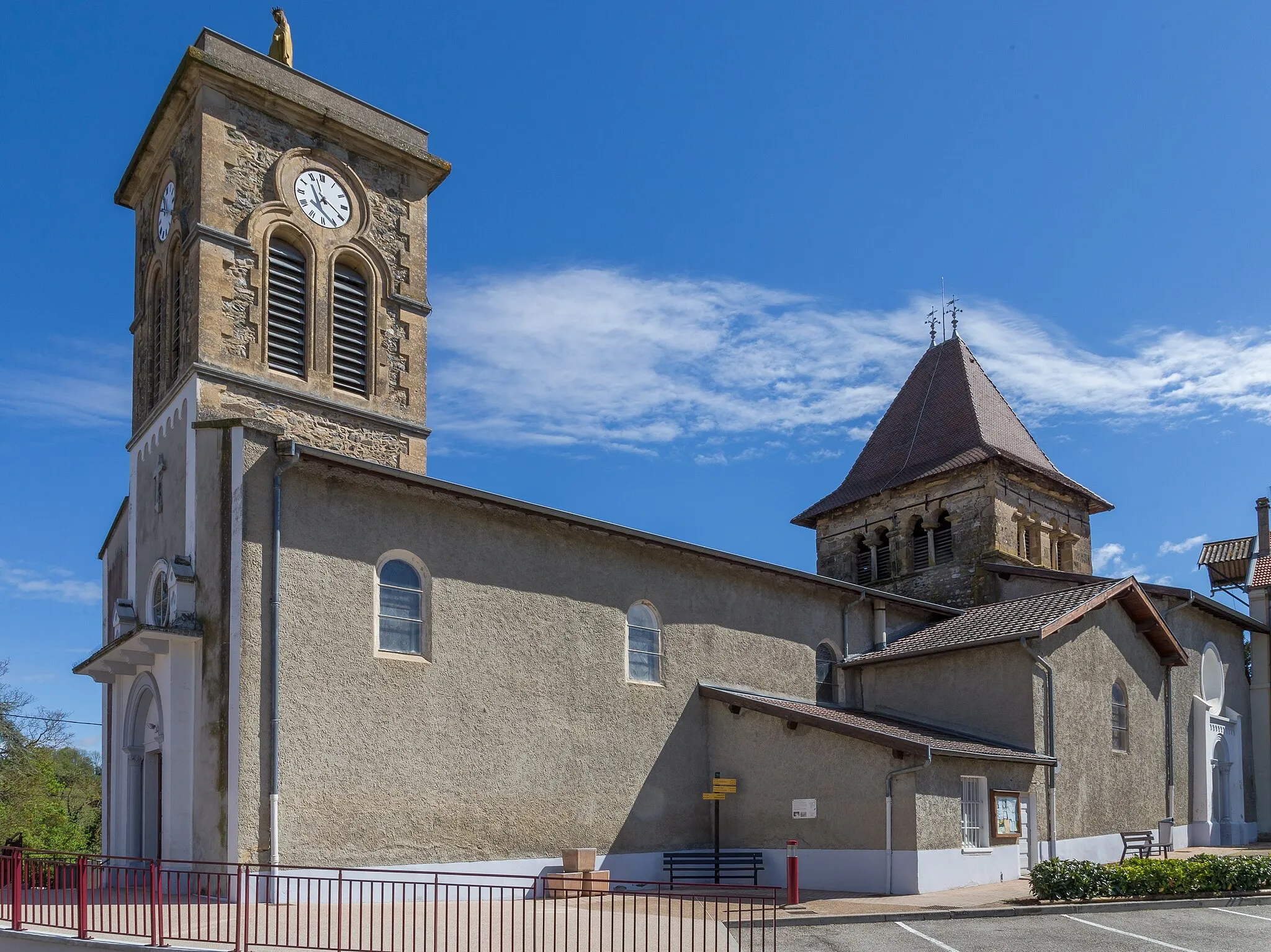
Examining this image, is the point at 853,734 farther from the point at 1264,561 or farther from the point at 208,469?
the point at 1264,561

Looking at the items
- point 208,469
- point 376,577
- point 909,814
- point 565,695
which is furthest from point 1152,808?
point 208,469

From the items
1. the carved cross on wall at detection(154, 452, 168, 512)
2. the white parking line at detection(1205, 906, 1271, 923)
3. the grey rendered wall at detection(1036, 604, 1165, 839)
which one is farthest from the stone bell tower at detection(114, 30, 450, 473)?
the white parking line at detection(1205, 906, 1271, 923)

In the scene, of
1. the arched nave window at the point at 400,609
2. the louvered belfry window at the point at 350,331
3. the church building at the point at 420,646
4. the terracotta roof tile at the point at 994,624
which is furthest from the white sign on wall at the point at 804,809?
the louvered belfry window at the point at 350,331

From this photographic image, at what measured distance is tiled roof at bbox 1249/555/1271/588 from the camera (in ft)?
110

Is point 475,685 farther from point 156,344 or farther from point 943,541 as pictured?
point 943,541

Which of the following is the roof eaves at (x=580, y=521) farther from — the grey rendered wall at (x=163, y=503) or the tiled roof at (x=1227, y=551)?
the tiled roof at (x=1227, y=551)

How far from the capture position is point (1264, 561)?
34.4 meters

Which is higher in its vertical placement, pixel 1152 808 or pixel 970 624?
pixel 970 624

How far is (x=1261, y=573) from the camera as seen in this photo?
33.9m

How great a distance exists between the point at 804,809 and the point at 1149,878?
17.6ft

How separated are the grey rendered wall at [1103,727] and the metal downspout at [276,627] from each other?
47.4 feet

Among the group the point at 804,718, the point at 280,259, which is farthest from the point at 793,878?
the point at 280,259

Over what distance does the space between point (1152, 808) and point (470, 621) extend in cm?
1686

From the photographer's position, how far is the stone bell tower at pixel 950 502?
3275cm
